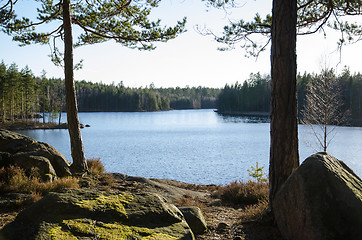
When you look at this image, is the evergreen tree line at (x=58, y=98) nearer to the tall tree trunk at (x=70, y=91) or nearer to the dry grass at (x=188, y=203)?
the tall tree trunk at (x=70, y=91)

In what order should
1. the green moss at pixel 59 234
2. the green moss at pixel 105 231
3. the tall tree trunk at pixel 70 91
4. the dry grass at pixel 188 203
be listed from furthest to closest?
the tall tree trunk at pixel 70 91 < the dry grass at pixel 188 203 < the green moss at pixel 105 231 < the green moss at pixel 59 234

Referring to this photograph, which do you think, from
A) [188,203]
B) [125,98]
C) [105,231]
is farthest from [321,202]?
[125,98]

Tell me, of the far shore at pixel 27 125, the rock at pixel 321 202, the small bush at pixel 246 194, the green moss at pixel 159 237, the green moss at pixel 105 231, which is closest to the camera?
the green moss at pixel 105 231

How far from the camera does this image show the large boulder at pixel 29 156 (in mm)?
7984

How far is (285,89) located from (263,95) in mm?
93085

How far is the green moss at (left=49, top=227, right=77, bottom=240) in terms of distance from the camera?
9.43 ft

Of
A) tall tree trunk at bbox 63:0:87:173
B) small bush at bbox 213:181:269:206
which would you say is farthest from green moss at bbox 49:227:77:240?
tall tree trunk at bbox 63:0:87:173

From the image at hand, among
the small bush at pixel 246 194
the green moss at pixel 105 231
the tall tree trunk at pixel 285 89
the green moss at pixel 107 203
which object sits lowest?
the small bush at pixel 246 194

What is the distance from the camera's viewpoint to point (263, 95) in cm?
9469

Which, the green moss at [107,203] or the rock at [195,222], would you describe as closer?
the green moss at [107,203]

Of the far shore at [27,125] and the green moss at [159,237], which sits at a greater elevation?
the green moss at [159,237]

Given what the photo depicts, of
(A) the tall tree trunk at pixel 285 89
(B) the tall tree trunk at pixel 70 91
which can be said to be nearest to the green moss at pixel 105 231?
(A) the tall tree trunk at pixel 285 89

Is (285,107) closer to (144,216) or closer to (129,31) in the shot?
(144,216)

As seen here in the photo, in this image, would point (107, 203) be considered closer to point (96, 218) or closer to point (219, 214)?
point (96, 218)
